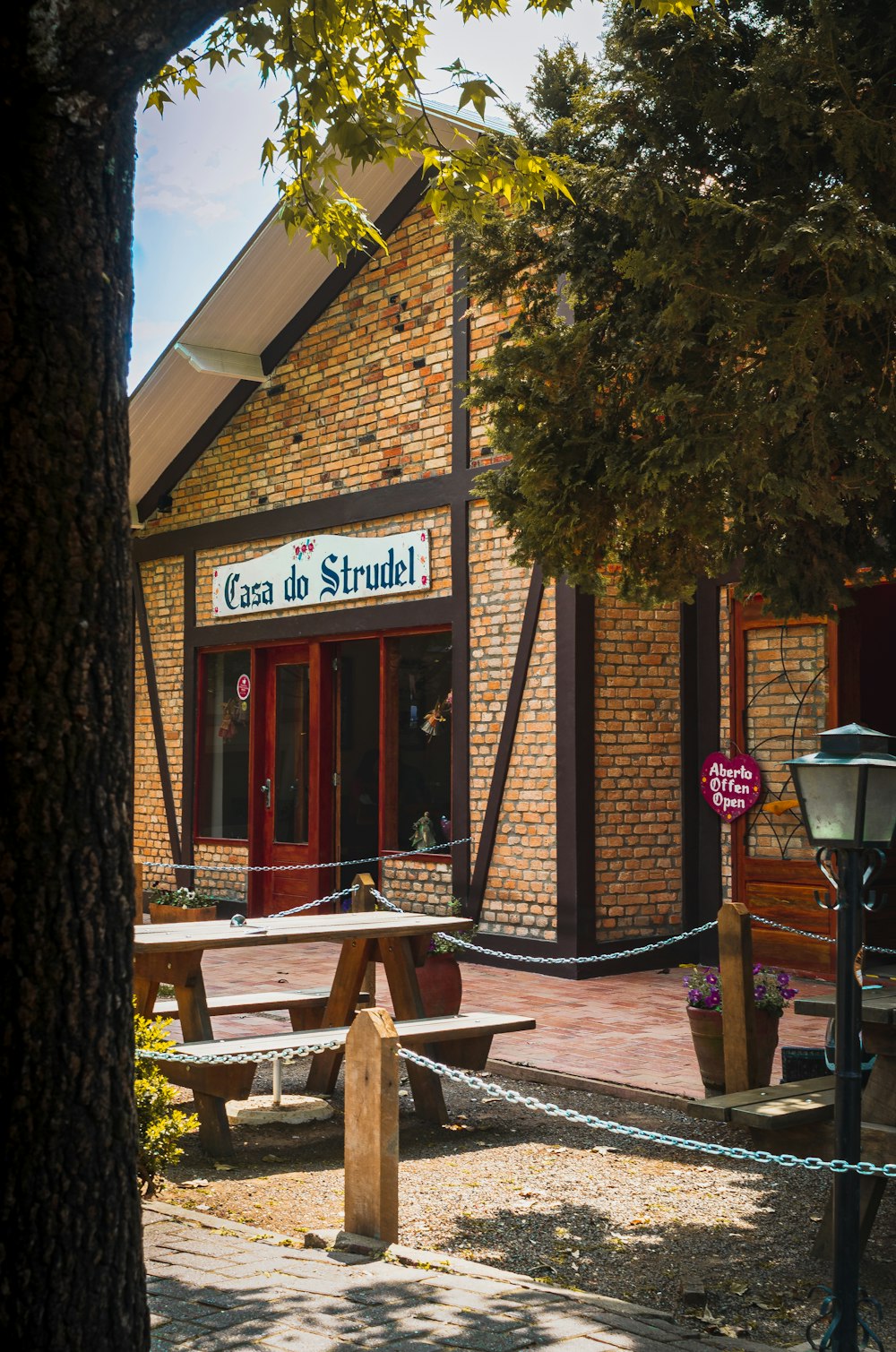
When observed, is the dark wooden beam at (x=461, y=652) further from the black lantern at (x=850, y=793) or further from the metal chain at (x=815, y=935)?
the black lantern at (x=850, y=793)

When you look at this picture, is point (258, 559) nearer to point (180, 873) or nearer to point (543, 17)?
point (180, 873)

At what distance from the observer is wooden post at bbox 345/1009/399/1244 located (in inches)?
177

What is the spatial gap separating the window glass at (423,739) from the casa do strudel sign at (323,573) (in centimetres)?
61

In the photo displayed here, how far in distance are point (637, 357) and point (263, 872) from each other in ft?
31.1

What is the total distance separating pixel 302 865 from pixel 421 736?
7.44 feet

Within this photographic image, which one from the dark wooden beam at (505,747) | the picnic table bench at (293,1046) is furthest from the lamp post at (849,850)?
the dark wooden beam at (505,747)

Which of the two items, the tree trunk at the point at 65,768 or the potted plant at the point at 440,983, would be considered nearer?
the tree trunk at the point at 65,768

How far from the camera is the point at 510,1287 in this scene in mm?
4012

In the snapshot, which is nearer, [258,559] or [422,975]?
[422,975]

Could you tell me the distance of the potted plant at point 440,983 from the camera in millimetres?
8219

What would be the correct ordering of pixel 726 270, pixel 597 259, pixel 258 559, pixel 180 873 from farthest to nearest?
pixel 180 873
pixel 258 559
pixel 597 259
pixel 726 270

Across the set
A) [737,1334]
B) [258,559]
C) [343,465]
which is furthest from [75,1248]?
[258,559]

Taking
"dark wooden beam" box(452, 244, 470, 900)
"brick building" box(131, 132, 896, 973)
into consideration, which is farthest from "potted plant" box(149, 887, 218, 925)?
"dark wooden beam" box(452, 244, 470, 900)

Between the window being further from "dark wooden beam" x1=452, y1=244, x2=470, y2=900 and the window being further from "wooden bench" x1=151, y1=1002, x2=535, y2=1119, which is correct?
"wooden bench" x1=151, y1=1002, x2=535, y2=1119
